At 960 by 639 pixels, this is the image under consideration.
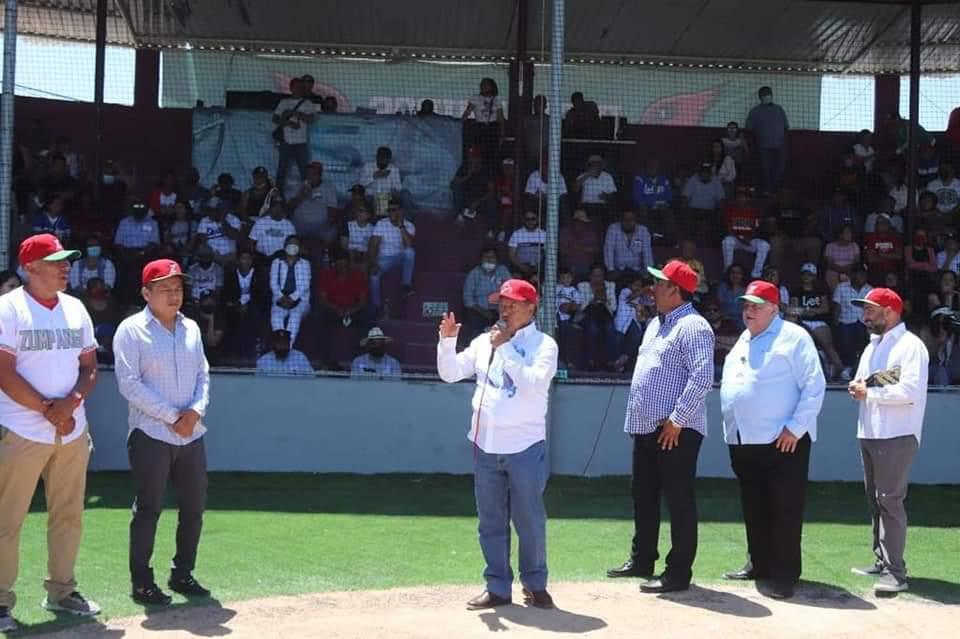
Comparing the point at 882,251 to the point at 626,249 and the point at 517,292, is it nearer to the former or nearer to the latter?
the point at 626,249

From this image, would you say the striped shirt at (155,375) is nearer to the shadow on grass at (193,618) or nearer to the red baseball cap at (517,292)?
the shadow on grass at (193,618)

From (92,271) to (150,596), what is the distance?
7715 millimetres

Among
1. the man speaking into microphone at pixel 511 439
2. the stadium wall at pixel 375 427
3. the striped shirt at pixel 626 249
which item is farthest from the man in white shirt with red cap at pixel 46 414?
the striped shirt at pixel 626 249

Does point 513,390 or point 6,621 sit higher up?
point 513,390

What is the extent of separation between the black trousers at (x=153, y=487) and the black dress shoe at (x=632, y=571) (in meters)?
2.48

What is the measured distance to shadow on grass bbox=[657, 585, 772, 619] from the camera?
6.75 meters

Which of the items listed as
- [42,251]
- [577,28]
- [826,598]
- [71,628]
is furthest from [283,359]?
[577,28]

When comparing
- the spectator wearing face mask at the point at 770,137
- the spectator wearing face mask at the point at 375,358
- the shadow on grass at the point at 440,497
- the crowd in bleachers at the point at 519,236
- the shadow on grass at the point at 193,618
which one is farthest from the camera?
the spectator wearing face mask at the point at 770,137

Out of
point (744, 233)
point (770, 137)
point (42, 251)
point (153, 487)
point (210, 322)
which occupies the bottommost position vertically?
point (153, 487)

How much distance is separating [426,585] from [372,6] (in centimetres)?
1115

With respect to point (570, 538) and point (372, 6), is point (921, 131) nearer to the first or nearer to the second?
point (372, 6)

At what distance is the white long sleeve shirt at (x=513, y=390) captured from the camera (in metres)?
6.58

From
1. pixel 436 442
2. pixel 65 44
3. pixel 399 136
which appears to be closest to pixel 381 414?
pixel 436 442

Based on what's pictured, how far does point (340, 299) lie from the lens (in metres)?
13.5
